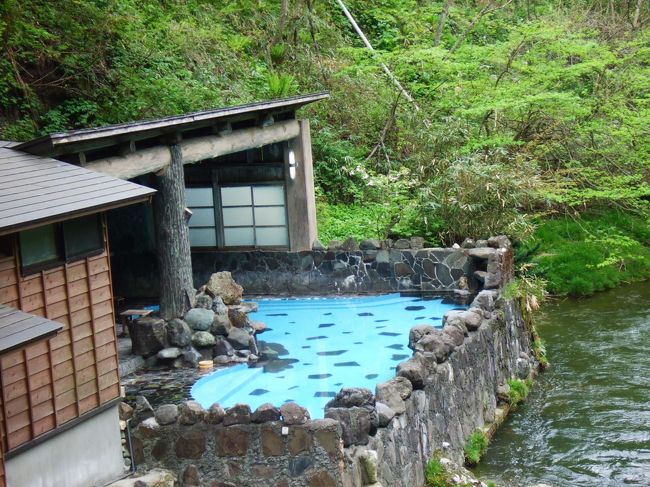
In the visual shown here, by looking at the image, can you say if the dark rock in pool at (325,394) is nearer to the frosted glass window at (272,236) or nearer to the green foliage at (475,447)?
the green foliage at (475,447)

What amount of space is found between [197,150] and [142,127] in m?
2.18

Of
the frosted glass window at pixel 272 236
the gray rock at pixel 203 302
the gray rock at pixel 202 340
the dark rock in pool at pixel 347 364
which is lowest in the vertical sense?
the dark rock in pool at pixel 347 364

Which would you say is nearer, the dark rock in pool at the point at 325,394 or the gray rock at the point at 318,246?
the dark rock in pool at the point at 325,394

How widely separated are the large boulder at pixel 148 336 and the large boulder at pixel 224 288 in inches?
65.2

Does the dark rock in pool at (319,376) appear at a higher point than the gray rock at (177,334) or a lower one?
lower

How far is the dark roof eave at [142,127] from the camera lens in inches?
384

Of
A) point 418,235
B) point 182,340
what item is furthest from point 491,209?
point 182,340

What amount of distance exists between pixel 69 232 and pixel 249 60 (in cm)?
1650

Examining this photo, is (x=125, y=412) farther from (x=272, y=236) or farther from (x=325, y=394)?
(x=272, y=236)

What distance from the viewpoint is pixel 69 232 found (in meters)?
8.60

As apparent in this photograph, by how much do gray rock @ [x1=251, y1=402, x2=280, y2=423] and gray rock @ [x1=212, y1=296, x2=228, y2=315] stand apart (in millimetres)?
5235

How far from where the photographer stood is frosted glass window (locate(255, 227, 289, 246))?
57.7ft

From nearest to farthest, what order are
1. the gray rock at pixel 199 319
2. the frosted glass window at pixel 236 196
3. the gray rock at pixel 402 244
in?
the gray rock at pixel 199 319 < the gray rock at pixel 402 244 < the frosted glass window at pixel 236 196

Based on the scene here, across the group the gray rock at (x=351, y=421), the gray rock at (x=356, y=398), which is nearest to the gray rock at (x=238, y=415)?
the gray rock at (x=351, y=421)
